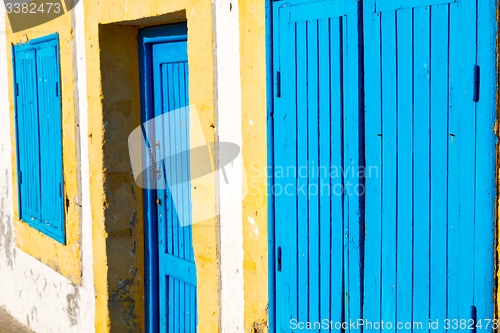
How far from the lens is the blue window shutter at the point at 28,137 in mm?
5086

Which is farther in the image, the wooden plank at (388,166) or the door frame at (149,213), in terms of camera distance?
the door frame at (149,213)

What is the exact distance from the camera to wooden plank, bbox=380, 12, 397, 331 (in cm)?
226

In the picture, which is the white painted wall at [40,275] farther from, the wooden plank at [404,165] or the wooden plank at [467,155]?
the wooden plank at [467,155]

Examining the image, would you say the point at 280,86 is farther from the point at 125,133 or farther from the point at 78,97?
the point at 78,97

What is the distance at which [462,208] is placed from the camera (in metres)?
2.09

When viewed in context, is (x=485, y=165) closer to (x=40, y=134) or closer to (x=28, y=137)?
(x=40, y=134)

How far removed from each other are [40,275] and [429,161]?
163 inches

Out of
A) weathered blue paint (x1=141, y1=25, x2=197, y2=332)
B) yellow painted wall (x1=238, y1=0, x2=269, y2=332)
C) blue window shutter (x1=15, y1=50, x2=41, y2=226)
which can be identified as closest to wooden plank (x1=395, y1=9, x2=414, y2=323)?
yellow painted wall (x1=238, y1=0, x2=269, y2=332)

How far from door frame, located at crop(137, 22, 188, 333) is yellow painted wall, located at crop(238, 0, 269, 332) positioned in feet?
4.28

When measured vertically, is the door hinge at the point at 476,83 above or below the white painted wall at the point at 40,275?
above

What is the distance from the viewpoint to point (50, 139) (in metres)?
4.85

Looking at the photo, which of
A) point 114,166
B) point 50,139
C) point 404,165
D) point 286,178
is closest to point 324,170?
point 286,178

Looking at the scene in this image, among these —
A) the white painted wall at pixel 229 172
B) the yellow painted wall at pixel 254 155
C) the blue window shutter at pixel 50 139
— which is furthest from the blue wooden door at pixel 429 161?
the blue window shutter at pixel 50 139

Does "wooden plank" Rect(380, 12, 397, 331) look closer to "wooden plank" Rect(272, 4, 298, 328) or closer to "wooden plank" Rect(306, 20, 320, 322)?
"wooden plank" Rect(306, 20, 320, 322)
